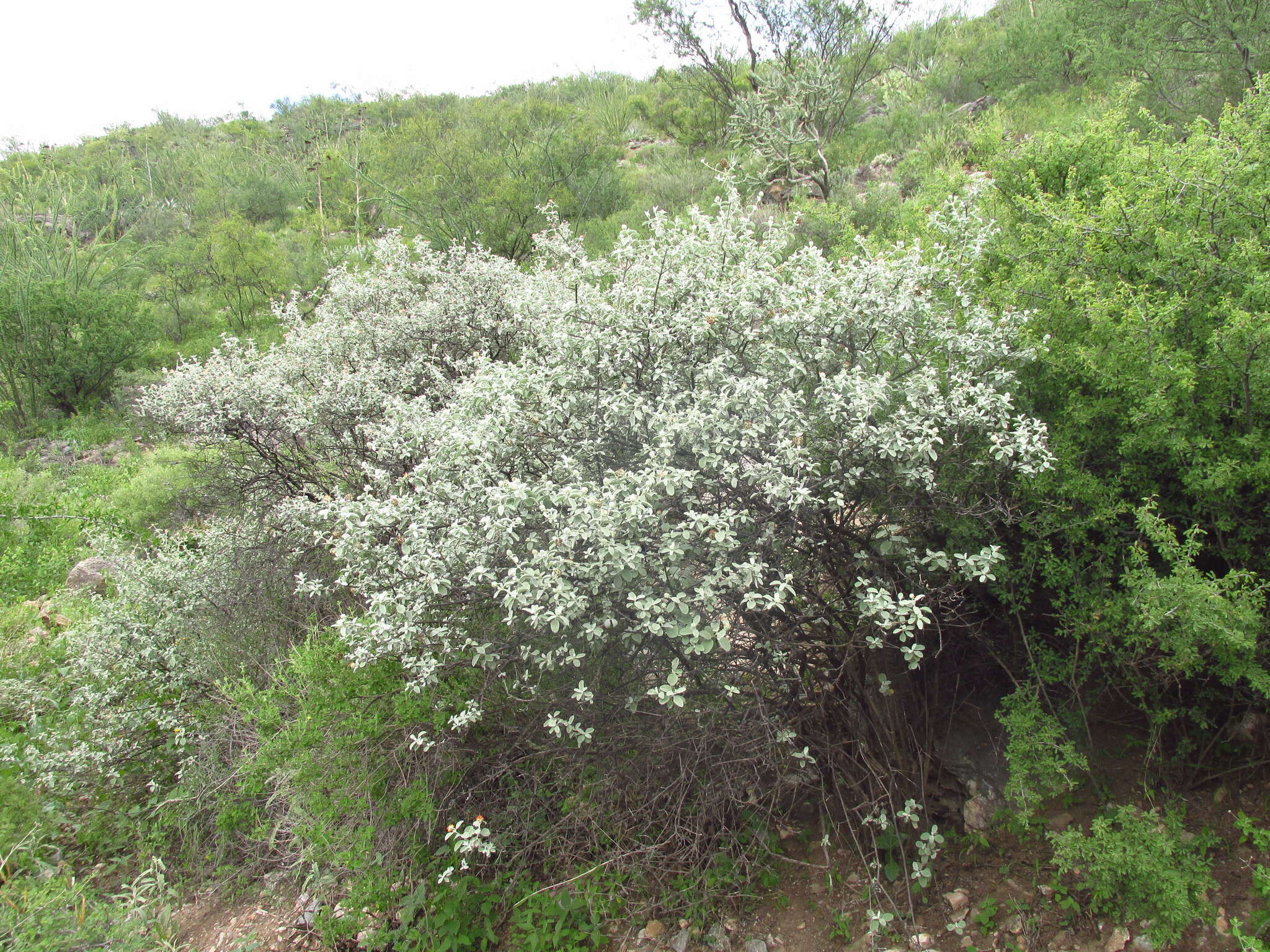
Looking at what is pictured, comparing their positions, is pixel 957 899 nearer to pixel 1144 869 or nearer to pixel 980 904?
pixel 980 904

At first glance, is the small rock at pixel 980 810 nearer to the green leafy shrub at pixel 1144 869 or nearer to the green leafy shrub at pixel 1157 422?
the green leafy shrub at pixel 1144 869

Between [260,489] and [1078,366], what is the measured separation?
620 cm

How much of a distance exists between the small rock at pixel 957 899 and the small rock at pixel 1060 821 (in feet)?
1.65

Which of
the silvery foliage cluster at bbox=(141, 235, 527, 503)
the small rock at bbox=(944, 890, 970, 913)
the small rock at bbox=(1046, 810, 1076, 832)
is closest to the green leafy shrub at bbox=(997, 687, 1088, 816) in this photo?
the small rock at bbox=(1046, 810, 1076, 832)

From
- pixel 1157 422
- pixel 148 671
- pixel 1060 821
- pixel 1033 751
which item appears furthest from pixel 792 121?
pixel 148 671

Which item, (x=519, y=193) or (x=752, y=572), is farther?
(x=519, y=193)

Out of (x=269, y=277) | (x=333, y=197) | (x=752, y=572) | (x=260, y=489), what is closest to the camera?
(x=752, y=572)

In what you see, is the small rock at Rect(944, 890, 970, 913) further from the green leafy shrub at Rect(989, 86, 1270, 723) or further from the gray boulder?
the gray boulder

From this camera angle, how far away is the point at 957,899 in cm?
325

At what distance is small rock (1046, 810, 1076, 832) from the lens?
3344 millimetres

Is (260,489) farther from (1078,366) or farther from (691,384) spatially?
(1078,366)

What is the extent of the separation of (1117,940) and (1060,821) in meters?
0.54

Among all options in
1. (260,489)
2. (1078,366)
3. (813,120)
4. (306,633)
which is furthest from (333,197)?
(1078,366)

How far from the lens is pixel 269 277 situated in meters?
14.8
